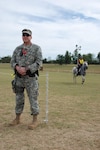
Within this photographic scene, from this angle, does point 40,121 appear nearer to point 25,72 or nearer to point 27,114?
point 27,114

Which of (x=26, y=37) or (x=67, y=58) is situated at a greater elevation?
(x=26, y=37)

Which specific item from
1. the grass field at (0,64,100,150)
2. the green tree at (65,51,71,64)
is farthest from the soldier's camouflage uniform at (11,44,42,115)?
the green tree at (65,51,71,64)

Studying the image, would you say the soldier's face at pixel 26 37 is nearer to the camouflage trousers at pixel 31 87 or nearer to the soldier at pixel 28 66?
the soldier at pixel 28 66

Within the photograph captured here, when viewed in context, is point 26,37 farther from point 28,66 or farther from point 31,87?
point 31,87

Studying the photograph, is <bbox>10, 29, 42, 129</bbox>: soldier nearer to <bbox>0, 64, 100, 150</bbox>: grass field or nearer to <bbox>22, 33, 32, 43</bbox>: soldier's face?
<bbox>22, 33, 32, 43</bbox>: soldier's face

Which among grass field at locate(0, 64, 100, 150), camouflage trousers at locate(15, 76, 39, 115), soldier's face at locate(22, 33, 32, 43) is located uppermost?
soldier's face at locate(22, 33, 32, 43)

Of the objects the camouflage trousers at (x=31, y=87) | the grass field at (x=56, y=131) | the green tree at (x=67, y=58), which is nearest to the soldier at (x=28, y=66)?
the camouflage trousers at (x=31, y=87)

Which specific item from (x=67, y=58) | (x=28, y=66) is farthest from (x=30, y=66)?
(x=67, y=58)

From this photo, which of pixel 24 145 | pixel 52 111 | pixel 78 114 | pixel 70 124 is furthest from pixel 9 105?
pixel 24 145

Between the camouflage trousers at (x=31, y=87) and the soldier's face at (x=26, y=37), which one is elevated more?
the soldier's face at (x=26, y=37)

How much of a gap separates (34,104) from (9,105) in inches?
139

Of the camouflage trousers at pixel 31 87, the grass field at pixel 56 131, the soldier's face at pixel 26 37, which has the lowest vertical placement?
the grass field at pixel 56 131

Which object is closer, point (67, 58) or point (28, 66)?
point (28, 66)

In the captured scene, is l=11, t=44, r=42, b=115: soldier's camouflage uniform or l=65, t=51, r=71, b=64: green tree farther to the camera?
l=65, t=51, r=71, b=64: green tree
